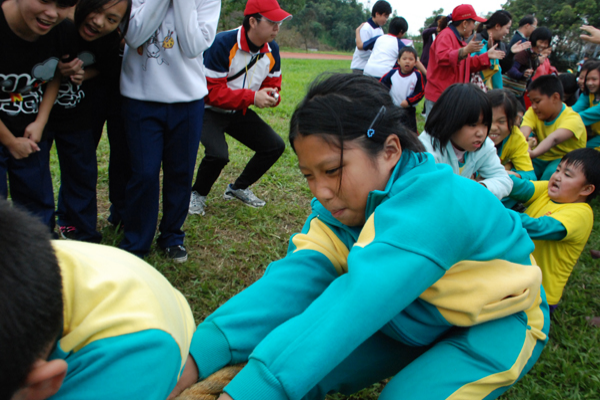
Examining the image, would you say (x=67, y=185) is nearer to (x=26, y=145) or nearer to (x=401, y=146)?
A: (x=26, y=145)

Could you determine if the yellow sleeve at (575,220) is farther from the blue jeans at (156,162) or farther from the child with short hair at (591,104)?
the child with short hair at (591,104)

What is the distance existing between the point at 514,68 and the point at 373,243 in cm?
686

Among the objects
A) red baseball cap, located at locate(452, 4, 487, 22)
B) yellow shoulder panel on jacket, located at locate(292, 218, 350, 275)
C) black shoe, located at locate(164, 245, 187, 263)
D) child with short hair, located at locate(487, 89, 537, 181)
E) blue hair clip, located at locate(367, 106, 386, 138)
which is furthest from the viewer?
red baseball cap, located at locate(452, 4, 487, 22)

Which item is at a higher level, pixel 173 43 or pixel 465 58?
pixel 173 43

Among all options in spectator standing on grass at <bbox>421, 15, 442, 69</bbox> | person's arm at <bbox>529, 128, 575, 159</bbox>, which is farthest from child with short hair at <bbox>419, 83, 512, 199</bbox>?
spectator standing on grass at <bbox>421, 15, 442, 69</bbox>

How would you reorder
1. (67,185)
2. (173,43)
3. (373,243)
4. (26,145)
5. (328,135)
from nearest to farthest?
(373,243), (328,135), (26,145), (173,43), (67,185)

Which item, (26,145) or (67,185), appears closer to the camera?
(26,145)

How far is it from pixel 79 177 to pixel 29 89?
0.65m

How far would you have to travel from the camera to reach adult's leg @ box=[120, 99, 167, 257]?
2646 mm

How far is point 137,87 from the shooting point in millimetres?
2605

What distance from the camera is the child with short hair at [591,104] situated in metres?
4.93

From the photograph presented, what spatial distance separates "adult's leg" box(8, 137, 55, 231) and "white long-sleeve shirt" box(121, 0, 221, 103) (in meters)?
0.61

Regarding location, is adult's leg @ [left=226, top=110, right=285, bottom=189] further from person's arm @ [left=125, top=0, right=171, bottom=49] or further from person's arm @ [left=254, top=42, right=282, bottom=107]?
person's arm @ [left=125, top=0, right=171, bottom=49]

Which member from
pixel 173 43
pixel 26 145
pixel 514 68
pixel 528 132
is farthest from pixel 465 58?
pixel 26 145
